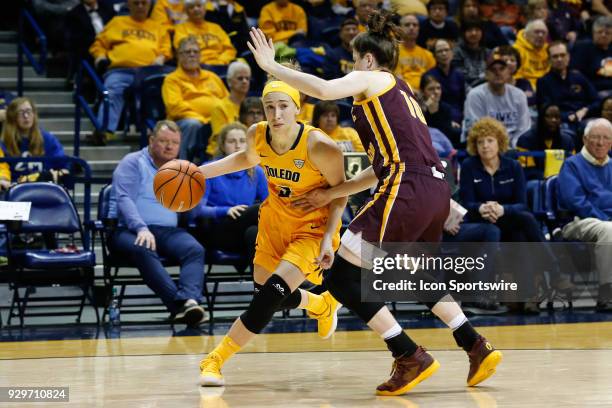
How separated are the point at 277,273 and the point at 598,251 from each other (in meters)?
4.20

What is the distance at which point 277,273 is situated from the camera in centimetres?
490

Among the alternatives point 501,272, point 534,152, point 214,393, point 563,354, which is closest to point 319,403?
point 214,393

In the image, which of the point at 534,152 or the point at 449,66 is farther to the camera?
the point at 449,66

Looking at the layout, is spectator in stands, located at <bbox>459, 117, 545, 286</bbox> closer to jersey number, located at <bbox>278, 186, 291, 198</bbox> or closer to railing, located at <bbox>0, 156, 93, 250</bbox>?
railing, located at <bbox>0, 156, 93, 250</bbox>

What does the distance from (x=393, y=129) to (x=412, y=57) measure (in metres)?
6.28

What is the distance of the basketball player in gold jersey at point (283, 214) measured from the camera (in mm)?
4879

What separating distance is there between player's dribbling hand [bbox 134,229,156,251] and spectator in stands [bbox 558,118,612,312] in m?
3.37

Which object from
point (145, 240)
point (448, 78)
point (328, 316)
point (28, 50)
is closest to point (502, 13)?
point (448, 78)

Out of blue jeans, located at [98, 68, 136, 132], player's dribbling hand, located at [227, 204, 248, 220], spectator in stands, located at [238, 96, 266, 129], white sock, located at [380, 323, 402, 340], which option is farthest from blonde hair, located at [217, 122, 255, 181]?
white sock, located at [380, 323, 402, 340]

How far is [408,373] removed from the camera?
4.65 metres

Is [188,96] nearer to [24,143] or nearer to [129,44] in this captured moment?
[129,44]

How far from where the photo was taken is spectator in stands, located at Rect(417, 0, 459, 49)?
11383 mm

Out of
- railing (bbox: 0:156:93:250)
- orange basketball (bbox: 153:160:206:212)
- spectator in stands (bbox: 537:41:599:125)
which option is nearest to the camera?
orange basketball (bbox: 153:160:206:212)

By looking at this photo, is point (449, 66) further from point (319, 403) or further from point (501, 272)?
point (319, 403)
